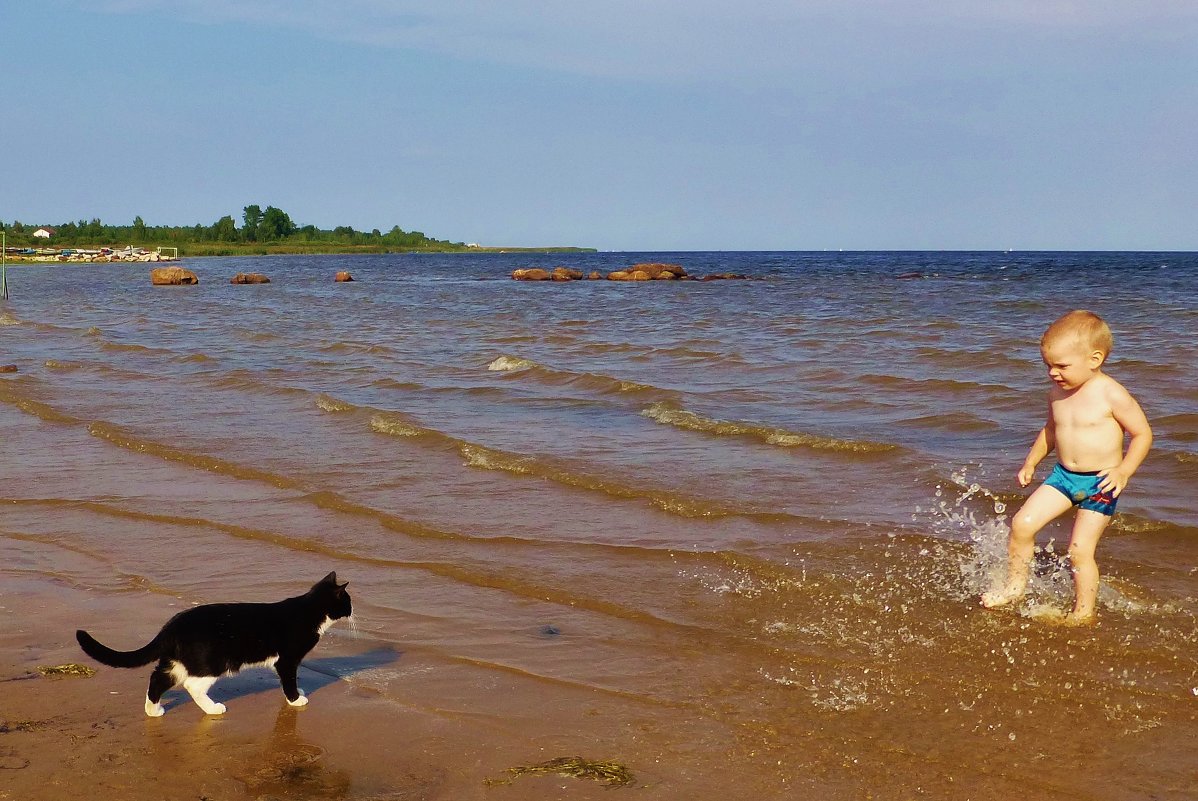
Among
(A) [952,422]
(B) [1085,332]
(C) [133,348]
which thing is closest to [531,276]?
(C) [133,348]

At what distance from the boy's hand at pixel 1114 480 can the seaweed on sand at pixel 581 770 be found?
3.19 metres

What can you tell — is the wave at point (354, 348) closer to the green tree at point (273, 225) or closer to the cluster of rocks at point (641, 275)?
the cluster of rocks at point (641, 275)

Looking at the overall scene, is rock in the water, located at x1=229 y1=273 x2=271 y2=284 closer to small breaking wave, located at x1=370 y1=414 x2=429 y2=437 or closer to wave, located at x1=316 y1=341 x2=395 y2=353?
wave, located at x1=316 y1=341 x2=395 y2=353

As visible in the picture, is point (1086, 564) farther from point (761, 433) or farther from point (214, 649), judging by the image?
point (761, 433)

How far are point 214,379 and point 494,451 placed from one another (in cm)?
765

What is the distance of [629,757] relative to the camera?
4.09m

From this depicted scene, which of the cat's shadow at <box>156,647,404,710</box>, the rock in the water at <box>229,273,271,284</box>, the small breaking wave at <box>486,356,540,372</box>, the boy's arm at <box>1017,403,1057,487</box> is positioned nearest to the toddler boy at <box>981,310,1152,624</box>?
the boy's arm at <box>1017,403,1057,487</box>

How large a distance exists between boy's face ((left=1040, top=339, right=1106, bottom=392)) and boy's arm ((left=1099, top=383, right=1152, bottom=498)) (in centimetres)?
17

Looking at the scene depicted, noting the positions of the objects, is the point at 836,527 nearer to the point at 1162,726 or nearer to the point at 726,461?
the point at 726,461

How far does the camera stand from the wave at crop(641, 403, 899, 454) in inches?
→ 400

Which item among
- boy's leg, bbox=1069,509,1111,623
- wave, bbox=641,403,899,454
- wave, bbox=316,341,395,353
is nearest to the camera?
boy's leg, bbox=1069,509,1111,623

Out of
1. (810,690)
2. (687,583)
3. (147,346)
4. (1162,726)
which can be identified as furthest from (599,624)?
(147,346)

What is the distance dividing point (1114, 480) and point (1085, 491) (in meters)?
0.19

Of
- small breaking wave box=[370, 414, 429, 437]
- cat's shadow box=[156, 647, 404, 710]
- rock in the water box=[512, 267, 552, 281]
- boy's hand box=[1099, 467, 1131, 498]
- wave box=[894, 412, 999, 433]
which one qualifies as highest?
rock in the water box=[512, 267, 552, 281]
